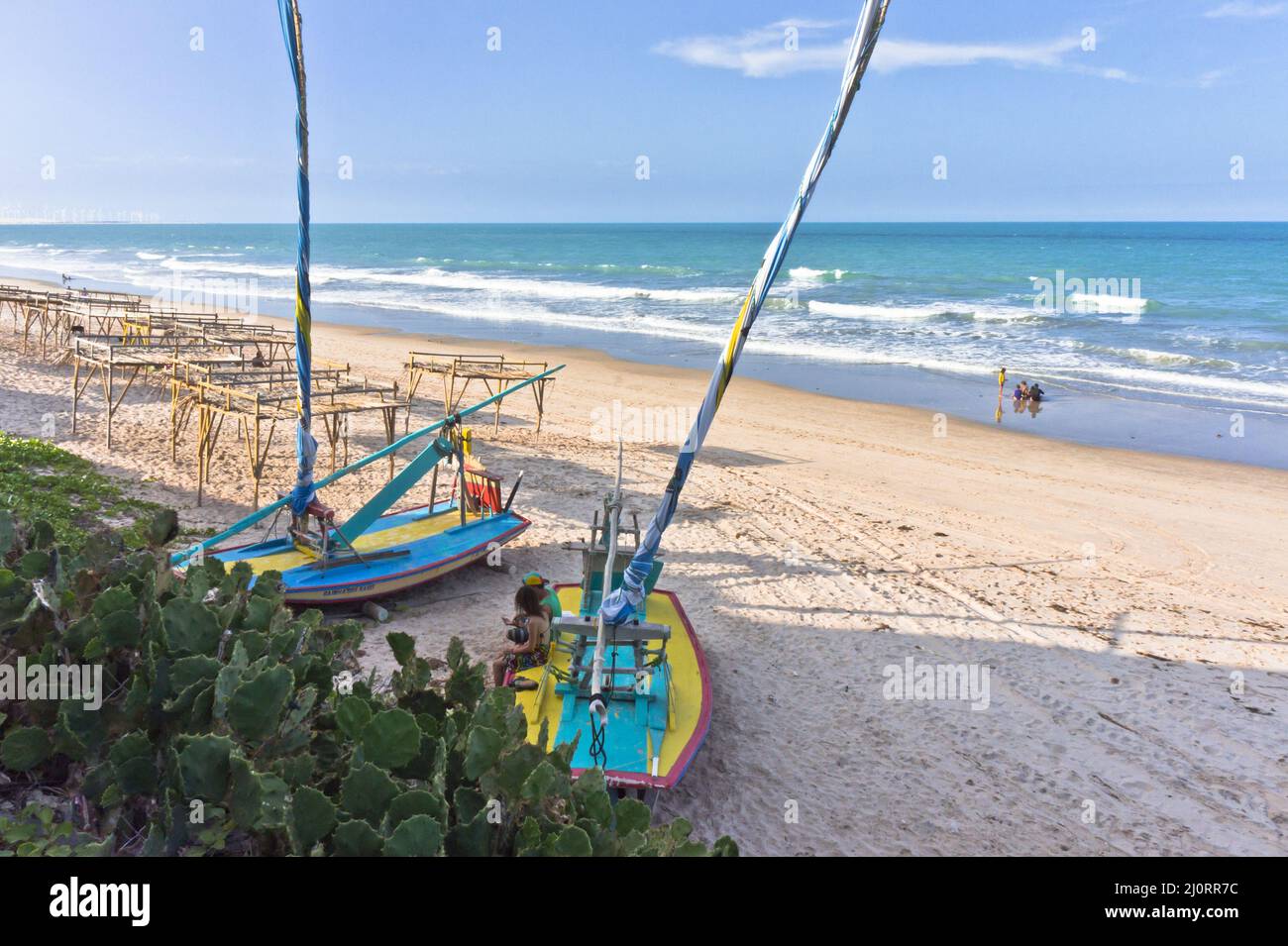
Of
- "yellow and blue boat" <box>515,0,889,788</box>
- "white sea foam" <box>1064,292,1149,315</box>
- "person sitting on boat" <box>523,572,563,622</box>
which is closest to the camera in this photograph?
"yellow and blue boat" <box>515,0,889,788</box>

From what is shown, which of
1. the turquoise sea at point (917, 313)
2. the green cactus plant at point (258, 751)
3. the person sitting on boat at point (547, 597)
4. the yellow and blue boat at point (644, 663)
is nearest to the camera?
the green cactus plant at point (258, 751)

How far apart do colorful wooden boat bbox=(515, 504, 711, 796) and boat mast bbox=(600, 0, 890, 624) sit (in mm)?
360

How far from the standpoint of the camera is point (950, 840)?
5793 mm

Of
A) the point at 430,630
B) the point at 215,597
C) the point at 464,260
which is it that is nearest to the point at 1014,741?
the point at 430,630

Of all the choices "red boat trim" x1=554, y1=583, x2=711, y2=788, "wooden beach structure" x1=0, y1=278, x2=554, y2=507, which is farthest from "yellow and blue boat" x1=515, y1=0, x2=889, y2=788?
"wooden beach structure" x1=0, y1=278, x2=554, y2=507

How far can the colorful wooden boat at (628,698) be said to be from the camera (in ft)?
18.0

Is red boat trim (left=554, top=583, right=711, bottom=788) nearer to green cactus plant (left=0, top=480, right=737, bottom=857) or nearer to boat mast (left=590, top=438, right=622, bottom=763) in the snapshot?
boat mast (left=590, top=438, right=622, bottom=763)

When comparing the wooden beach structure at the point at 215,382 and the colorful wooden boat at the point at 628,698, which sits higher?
the wooden beach structure at the point at 215,382

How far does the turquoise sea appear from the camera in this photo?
850 inches

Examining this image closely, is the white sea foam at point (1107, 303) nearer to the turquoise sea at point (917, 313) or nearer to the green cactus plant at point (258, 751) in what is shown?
the turquoise sea at point (917, 313)

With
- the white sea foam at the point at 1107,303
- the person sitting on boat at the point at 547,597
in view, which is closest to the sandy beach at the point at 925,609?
the person sitting on boat at the point at 547,597

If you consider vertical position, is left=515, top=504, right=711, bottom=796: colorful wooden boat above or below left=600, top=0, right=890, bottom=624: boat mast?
below

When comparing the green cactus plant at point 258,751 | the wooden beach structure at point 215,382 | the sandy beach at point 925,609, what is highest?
the wooden beach structure at point 215,382

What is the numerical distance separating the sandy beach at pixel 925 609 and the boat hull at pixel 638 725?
52cm
